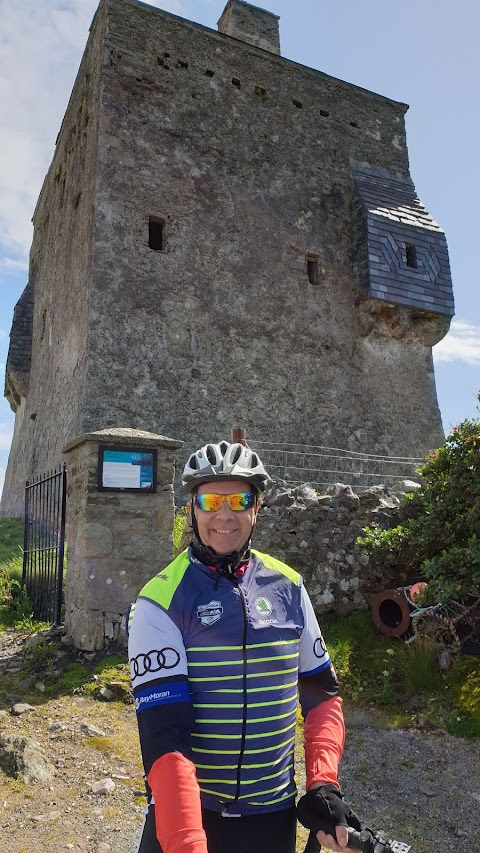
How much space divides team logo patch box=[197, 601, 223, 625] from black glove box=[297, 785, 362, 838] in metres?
0.58

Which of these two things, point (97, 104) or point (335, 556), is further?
point (97, 104)

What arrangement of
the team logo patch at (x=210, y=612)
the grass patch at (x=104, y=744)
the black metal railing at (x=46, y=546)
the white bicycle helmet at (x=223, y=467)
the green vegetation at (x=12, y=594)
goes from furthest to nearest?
the green vegetation at (x=12, y=594) < the black metal railing at (x=46, y=546) < the grass patch at (x=104, y=744) < the white bicycle helmet at (x=223, y=467) < the team logo patch at (x=210, y=612)

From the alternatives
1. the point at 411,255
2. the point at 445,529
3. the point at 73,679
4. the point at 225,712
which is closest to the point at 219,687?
the point at 225,712

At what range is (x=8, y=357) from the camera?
17781mm

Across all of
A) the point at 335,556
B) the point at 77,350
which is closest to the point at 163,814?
the point at 335,556

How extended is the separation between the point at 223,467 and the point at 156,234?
1108 centimetres

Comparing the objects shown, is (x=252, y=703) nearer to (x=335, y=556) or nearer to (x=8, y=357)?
(x=335, y=556)

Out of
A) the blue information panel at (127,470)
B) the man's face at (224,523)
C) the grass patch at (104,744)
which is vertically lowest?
the grass patch at (104,744)

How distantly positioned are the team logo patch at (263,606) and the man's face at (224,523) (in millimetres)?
193

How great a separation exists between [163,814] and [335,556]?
5.08 m

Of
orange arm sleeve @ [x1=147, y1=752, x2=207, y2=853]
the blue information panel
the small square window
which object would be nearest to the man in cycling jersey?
orange arm sleeve @ [x1=147, y1=752, x2=207, y2=853]

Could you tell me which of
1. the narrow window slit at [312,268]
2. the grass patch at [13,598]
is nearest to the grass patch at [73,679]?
the grass patch at [13,598]

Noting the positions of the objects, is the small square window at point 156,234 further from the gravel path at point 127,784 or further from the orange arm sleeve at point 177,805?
the orange arm sleeve at point 177,805

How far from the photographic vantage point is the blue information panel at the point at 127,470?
5.62 m
